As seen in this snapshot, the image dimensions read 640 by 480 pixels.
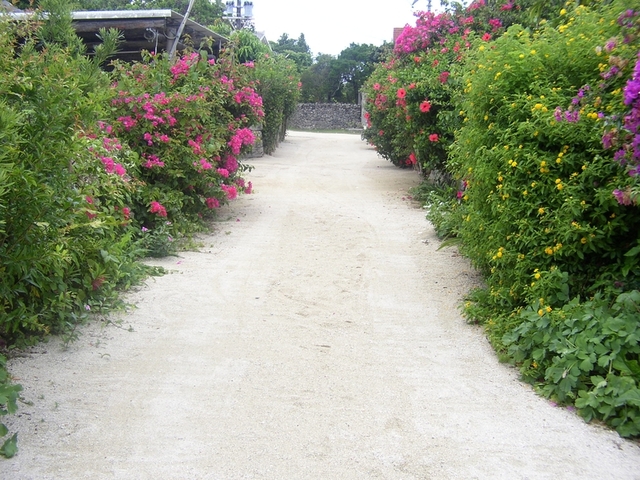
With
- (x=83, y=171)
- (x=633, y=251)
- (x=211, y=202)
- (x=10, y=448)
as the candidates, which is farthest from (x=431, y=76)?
(x=10, y=448)

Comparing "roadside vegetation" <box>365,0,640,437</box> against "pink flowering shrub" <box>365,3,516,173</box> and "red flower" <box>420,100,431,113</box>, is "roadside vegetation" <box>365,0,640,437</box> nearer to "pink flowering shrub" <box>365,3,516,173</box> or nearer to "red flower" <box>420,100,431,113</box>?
"pink flowering shrub" <box>365,3,516,173</box>

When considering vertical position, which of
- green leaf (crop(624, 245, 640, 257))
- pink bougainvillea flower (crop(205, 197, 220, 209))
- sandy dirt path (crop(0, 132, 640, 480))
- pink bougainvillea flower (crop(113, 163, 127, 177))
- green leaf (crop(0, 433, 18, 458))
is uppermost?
pink bougainvillea flower (crop(113, 163, 127, 177))

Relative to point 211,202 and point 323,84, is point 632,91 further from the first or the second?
point 323,84

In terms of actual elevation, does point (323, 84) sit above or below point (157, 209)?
above

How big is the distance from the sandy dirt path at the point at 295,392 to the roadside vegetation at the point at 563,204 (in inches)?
11.0

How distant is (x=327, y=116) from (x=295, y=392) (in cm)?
4453

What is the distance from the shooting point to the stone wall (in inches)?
1868

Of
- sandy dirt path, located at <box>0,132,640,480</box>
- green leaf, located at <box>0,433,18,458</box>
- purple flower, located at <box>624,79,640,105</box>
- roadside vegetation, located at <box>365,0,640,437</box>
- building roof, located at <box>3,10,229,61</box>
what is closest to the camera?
green leaf, located at <box>0,433,18,458</box>

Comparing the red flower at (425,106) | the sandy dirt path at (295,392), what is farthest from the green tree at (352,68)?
A: the sandy dirt path at (295,392)

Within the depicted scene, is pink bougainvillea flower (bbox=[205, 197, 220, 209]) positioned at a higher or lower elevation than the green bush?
lower

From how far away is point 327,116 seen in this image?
47812 millimetres

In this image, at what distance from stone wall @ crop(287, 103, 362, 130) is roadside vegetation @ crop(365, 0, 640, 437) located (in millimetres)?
41402

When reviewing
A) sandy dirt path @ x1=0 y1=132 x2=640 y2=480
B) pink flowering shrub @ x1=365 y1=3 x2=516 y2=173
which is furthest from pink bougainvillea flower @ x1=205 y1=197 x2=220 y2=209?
pink flowering shrub @ x1=365 y1=3 x2=516 y2=173

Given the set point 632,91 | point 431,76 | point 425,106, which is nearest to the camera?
point 632,91
